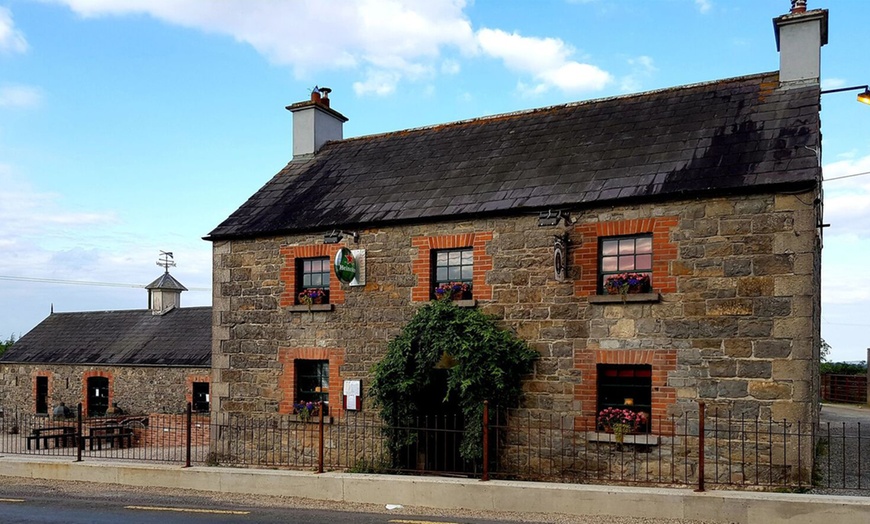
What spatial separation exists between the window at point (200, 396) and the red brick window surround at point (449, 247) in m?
12.0

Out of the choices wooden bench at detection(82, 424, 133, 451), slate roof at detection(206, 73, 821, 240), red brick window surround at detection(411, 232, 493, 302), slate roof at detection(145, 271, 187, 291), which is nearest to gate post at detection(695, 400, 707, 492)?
slate roof at detection(206, 73, 821, 240)

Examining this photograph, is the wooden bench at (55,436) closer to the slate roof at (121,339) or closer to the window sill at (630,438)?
the slate roof at (121,339)

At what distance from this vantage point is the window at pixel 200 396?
2308cm

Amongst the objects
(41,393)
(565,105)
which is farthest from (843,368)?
(41,393)

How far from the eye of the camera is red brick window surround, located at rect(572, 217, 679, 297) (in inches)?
461

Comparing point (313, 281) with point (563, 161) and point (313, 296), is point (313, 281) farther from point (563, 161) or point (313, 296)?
point (563, 161)

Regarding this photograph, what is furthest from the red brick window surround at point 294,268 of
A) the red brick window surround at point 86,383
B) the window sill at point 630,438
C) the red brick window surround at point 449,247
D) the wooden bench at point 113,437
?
the red brick window surround at point 86,383

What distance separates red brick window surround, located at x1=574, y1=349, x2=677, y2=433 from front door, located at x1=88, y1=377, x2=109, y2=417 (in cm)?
1864

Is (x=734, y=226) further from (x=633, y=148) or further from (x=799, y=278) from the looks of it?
(x=633, y=148)

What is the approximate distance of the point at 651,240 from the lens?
1199 cm

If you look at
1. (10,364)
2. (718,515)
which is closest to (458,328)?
(718,515)

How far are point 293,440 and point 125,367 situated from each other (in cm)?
1232

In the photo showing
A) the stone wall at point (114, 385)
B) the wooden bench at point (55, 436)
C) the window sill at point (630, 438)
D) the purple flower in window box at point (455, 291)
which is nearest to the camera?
the window sill at point (630, 438)

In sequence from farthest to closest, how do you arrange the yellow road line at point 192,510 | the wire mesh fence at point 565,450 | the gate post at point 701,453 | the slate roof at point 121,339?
the slate roof at point 121,339, the wire mesh fence at point 565,450, the yellow road line at point 192,510, the gate post at point 701,453
